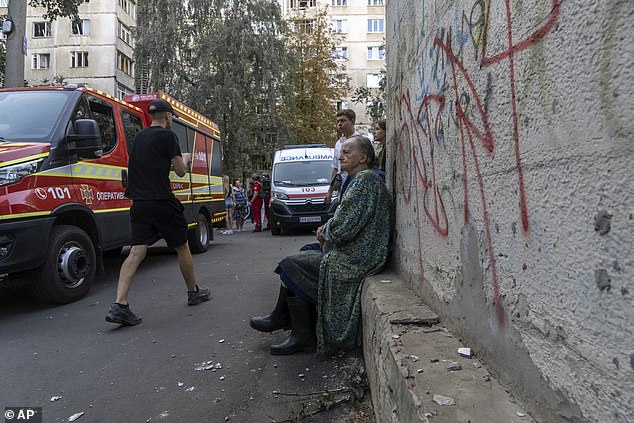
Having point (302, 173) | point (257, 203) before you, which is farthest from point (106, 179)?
point (257, 203)

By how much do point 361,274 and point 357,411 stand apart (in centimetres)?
86

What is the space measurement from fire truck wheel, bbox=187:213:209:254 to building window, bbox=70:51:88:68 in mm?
30621

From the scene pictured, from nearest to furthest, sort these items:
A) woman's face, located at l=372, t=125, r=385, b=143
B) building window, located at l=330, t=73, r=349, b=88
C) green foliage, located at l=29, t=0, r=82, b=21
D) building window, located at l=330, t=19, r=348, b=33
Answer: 1. woman's face, located at l=372, t=125, r=385, b=143
2. green foliage, located at l=29, t=0, r=82, b=21
3. building window, located at l=330, t=73, r=349, b=88
4. building window, located at l=330, t=19, r=348, b=33

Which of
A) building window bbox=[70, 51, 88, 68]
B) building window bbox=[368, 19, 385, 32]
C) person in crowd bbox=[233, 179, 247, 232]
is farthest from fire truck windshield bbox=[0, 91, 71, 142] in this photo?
building window bbox=[368, 19, 385, 32]

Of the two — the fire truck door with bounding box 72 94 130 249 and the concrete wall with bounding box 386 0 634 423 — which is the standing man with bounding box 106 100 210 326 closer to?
the fire truck door with bounding box 72 94 130 249

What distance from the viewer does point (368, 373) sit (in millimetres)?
2451

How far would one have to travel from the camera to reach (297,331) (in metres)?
3.08

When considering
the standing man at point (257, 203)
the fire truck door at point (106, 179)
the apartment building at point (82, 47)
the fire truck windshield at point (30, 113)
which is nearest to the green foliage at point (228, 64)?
the standing man at point (257, 203)

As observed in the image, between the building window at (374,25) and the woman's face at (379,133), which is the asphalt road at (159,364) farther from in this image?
the building window at (374,25)

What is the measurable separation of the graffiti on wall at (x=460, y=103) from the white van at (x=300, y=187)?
7.79 metres

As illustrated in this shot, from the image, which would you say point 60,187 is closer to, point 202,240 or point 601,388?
point 202,240

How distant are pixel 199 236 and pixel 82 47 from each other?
104ft

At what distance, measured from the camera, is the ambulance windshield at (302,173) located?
1114 centimetres

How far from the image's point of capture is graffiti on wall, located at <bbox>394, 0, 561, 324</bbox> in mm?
1325
